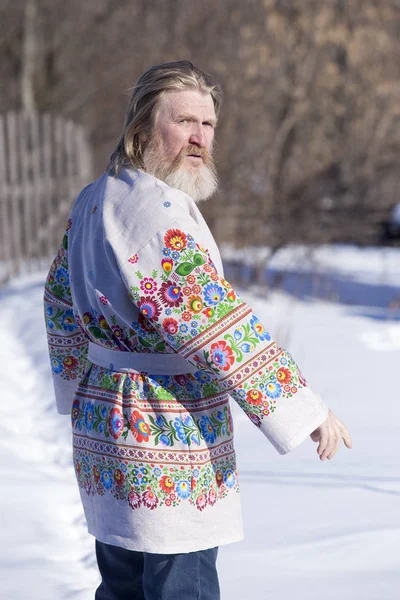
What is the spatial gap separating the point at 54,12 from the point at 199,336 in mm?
15108

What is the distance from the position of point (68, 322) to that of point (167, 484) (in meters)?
0.55

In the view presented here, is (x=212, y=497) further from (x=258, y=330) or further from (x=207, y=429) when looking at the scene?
(x=258, y=330)

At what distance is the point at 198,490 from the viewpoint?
5.80 ft

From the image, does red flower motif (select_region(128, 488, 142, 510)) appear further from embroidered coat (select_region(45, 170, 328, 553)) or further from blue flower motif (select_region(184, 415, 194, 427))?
blue flower motif (select_region(184, 415, 194, 427))

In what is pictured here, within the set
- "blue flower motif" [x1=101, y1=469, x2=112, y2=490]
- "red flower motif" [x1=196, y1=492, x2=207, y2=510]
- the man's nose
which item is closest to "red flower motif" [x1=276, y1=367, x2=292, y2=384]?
"red flower motif" [x1=196, y1=492, x2=207, y2=510]

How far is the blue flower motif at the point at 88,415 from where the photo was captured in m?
1.84

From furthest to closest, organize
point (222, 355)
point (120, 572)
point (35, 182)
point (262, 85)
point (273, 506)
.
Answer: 1. point (262, 85)
2. point (35, 182)
3. point (273, 506)
4. point (120, 572)
5. point (222, 355)

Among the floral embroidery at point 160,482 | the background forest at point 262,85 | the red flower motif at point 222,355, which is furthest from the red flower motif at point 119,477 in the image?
the background forest at point 262,85

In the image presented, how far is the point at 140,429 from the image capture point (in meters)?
1.74

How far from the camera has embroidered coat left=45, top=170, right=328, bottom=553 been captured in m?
1.67

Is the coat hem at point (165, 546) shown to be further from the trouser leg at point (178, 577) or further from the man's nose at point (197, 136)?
the man's nose at point (197, 136)

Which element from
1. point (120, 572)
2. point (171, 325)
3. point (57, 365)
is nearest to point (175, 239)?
point (171, 325)

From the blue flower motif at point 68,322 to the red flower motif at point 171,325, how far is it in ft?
1.61

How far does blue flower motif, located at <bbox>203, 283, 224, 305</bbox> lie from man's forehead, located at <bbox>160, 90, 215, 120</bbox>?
1.35 ft
